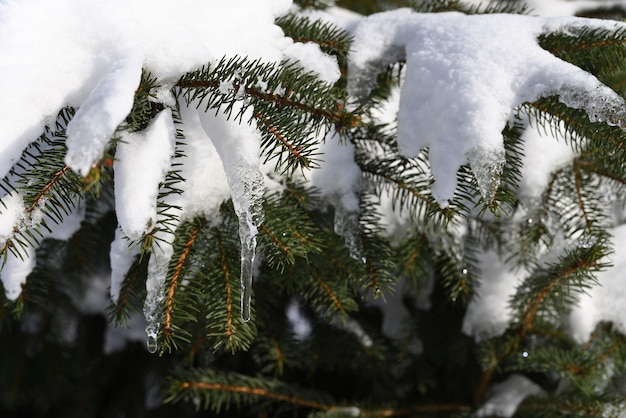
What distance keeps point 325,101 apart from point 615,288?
1054mm

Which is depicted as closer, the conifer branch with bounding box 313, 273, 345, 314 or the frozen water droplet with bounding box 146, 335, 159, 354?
the frozen water droplet with bounding box 146, 335, 159, 354

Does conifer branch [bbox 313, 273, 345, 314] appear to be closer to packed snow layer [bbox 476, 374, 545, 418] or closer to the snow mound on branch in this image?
the snow mound on branch

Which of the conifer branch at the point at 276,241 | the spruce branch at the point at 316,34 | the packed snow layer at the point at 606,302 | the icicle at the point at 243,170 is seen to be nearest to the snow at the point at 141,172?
the icicle at the point at 243,170

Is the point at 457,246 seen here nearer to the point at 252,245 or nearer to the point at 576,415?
the point at 576,415

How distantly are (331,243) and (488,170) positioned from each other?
0.50 m

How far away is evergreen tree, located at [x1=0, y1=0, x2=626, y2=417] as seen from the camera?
1.12 meters

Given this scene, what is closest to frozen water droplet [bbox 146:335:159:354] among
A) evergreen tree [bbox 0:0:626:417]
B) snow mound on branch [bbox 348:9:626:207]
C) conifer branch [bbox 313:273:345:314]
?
evergreen tree [bbox 0:0:626:417]

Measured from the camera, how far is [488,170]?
108cm

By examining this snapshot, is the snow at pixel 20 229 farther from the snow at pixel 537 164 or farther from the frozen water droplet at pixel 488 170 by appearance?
the snow at pixel 537 164

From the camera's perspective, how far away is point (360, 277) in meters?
1.45

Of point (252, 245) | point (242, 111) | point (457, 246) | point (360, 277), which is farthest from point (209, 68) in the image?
point (457, 246)

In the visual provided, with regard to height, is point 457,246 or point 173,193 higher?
point 457,246

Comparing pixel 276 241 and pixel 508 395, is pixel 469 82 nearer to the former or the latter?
pixel 276 241

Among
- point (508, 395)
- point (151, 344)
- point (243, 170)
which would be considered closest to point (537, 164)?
point (508, 395)
